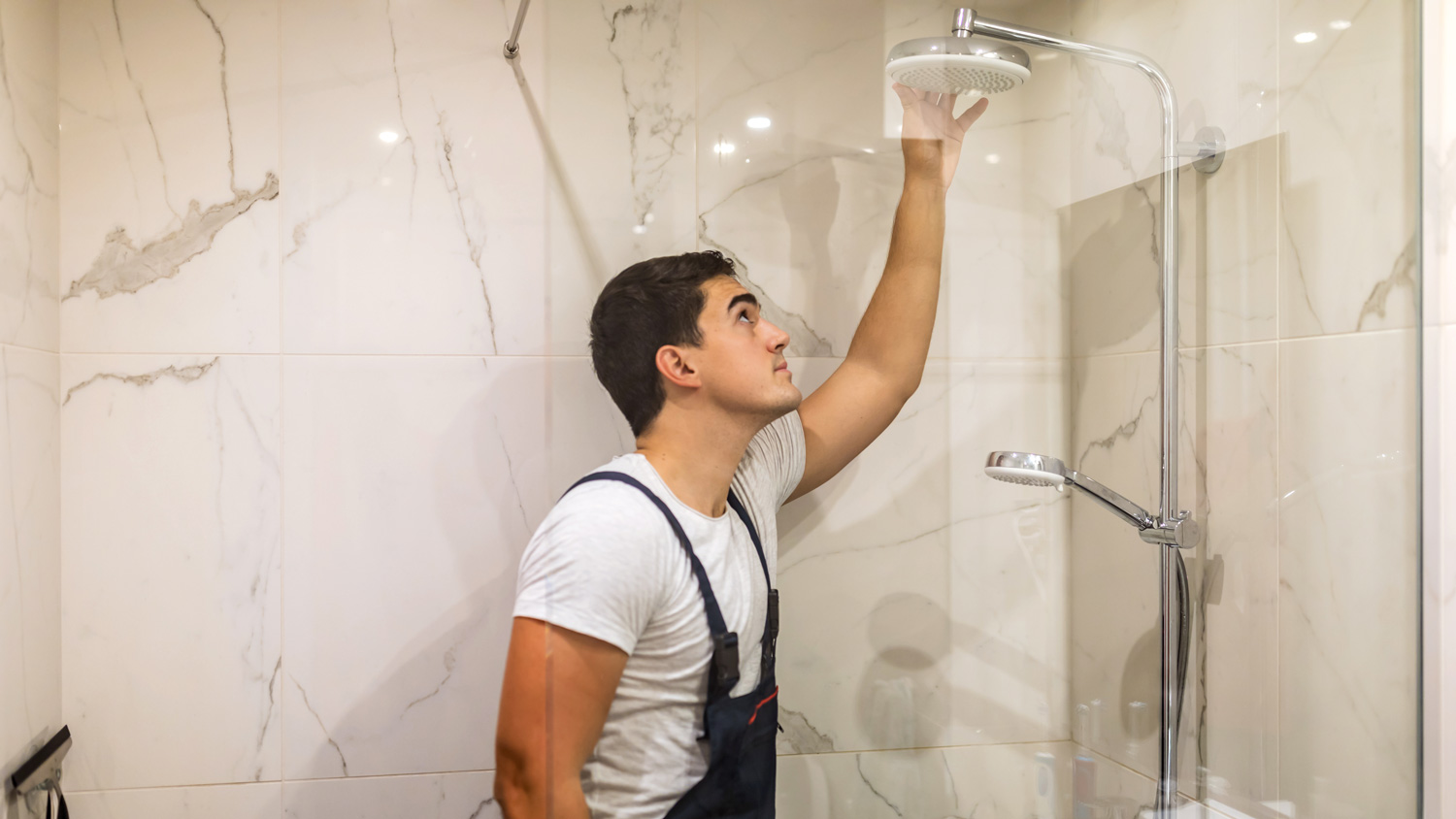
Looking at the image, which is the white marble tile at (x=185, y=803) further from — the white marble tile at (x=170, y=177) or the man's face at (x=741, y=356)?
the man's face at (x=741, y=356)

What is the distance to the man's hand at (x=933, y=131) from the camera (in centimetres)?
95

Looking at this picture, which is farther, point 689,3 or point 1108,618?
point 1108,618

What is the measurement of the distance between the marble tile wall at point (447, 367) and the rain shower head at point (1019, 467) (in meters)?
0.01

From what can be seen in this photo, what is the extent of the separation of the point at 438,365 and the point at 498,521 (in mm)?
158

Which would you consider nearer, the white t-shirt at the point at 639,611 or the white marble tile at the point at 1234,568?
the white t-shirt at the point at 639,611

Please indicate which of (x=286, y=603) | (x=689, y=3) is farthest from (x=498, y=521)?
(x=689, y=3)

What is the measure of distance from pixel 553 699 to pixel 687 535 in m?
0.18

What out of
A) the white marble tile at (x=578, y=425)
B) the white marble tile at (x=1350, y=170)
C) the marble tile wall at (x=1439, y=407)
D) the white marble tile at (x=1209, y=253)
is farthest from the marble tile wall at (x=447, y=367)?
the marble tile wall at (x=1439, y=407)

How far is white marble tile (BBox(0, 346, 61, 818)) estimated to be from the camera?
36.3 inches

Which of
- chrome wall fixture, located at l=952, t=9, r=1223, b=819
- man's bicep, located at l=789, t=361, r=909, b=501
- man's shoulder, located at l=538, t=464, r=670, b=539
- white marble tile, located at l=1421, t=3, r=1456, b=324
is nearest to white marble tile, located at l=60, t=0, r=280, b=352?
man's shoulder, located at l=538, t=464, r=670, b=539

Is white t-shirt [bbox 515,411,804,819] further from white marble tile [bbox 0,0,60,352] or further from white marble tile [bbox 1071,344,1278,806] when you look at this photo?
white marble tile [bbox 0,0,60,352]

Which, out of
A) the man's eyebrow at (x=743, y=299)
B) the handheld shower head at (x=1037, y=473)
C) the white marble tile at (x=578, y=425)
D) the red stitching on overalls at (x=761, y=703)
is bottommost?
the red stitching on overalls at (x=761, y=703)

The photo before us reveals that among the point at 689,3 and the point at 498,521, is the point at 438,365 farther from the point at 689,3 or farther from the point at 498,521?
the point at 689,3

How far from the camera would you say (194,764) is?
3.02ft
